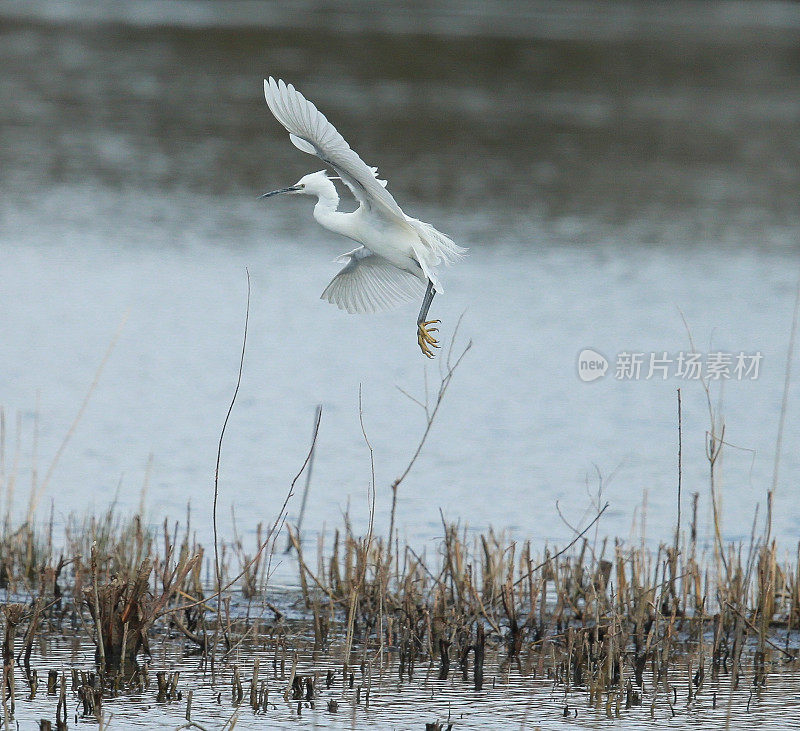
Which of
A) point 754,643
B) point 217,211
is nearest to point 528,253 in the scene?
point 217,211

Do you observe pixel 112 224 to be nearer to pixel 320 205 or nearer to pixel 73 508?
A: pixel 73 508

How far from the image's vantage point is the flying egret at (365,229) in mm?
5172

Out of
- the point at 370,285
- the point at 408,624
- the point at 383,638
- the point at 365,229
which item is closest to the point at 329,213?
the point at 365,229

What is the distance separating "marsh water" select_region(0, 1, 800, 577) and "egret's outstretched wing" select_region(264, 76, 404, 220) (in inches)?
91.3

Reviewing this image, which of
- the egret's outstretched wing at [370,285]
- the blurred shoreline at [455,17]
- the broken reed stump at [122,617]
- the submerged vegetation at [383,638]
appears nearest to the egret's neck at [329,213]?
the egret's outstretched wing at [370,285]

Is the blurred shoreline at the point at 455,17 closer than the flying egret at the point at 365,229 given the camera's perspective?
No

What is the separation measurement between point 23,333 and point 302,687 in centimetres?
889

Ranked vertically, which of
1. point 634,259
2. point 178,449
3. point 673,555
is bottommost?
point 673,555

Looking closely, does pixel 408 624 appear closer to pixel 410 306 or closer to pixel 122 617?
pixel 122 617

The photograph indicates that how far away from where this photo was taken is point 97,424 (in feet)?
38.4

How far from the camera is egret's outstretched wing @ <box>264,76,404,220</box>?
510cm

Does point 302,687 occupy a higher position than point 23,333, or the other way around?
point 23,333

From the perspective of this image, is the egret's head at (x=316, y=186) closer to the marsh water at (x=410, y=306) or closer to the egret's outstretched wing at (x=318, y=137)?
the egret's outstretched wing at (x=318, y=137)

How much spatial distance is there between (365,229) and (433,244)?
29 centimetres
